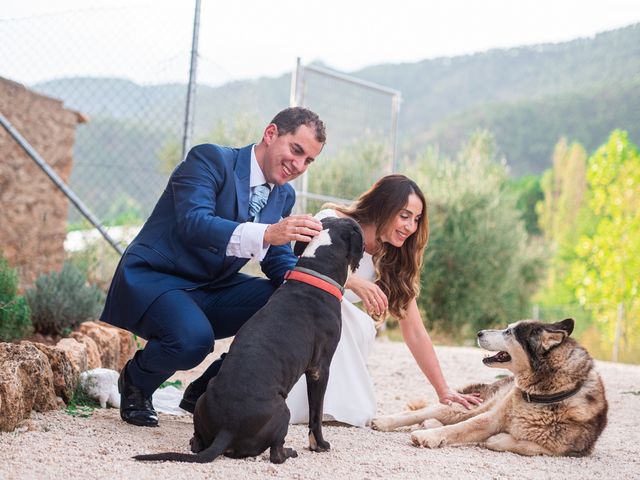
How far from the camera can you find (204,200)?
143 inches

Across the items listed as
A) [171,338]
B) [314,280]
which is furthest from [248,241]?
[171,338]

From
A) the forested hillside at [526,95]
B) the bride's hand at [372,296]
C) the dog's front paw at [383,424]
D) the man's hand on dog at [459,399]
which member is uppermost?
the forested hillside at [526,95]

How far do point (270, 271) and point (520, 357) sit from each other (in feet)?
4.71

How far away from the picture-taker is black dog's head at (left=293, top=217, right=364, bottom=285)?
11.0 feet

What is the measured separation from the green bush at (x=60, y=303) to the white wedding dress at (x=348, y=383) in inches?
85.5

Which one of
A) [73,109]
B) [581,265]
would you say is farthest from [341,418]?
[581,265]

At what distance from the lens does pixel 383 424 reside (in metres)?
4.33

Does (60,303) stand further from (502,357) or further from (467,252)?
(467,252)

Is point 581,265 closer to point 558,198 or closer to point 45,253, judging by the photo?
point 45,253

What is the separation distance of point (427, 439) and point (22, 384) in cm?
202

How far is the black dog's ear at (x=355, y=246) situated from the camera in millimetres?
3469

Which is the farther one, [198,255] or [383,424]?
[383,424]

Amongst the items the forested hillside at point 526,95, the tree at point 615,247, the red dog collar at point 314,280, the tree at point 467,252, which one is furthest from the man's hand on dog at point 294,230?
the forested hillside at point 526,95

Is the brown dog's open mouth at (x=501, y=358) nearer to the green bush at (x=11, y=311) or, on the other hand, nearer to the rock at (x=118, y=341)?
the rock at (x=118, y=341)
